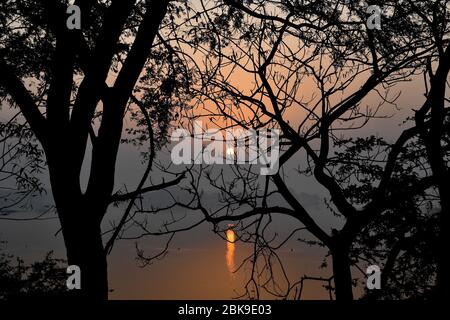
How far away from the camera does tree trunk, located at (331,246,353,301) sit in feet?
20.1

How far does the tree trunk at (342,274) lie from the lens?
20.1 feet

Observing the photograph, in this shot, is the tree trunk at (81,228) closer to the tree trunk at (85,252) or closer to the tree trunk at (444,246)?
the tree trunk at (85,252)

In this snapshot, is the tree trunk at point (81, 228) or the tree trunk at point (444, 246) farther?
the tree trunk at point (444, 246)

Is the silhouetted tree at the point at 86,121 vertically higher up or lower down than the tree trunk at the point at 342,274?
higher up

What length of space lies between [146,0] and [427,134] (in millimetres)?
4649

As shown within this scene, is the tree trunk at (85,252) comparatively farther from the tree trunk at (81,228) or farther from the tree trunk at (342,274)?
the tree trunk at (342,274)

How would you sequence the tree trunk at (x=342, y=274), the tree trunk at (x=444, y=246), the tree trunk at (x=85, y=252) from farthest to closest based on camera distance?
the tree trunk at (x=342, y=274)
the tree trunk at (x=444, y=246)
the tree trunk at (x=85, y=252)

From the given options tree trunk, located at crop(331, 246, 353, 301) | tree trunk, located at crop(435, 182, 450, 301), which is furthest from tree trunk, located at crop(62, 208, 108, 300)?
tree trunk, located at crop(435, 182, 450, 301)

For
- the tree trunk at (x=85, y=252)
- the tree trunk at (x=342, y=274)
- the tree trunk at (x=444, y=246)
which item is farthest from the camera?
the tree trunk at (x=342, y=274)

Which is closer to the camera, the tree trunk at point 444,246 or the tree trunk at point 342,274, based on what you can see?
the tree trunk at point 444,246

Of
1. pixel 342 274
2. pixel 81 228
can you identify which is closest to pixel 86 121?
pixel 81 228

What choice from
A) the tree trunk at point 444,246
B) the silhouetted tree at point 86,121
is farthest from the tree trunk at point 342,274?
the silhouetted tree at point 86,121

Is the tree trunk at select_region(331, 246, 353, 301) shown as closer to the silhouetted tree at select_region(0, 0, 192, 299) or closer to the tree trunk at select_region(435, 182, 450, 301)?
the tree trunk at select_region(435, 182, 450, 301)
